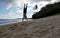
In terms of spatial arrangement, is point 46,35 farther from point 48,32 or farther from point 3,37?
point 3,37

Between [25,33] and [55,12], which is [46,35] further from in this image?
[55,12]

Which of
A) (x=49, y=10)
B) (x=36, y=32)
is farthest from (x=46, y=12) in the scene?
(x=36, y=32)

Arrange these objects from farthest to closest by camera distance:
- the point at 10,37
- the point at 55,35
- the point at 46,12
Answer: the point at 46,12 < the point at 10,37 < the point at 55,35

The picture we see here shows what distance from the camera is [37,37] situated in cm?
1065

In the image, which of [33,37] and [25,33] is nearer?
[33,37]

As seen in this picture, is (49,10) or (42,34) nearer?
(42,34)

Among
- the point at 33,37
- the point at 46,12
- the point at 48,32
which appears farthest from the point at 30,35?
the point at 46,12

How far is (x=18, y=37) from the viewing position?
11164 millimetres

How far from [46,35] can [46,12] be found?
66.3ft

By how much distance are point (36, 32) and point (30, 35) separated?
68cm

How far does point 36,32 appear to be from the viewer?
38.6 ft

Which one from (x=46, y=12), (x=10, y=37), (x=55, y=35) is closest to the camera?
(x=55, y=35)

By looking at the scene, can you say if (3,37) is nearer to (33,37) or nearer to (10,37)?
(10,37)

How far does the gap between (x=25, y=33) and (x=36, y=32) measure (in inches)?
29.2
